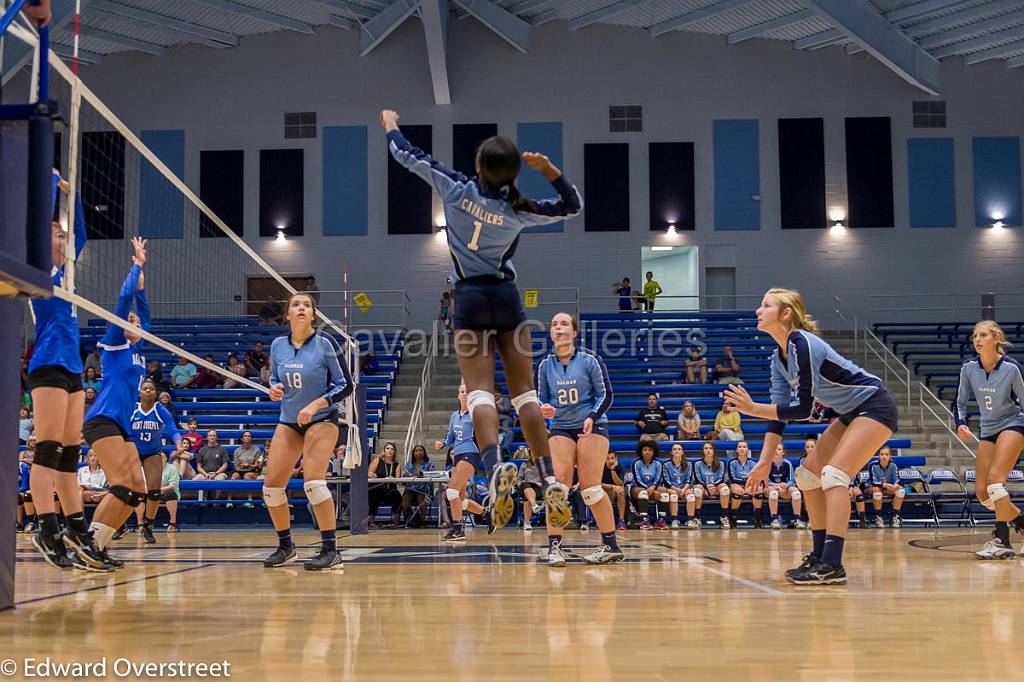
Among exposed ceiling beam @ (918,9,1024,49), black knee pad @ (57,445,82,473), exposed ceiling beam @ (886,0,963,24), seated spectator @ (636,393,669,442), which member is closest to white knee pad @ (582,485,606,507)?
black knee pad @ (57,445,82,473)

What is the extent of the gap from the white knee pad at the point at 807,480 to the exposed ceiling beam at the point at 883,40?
1547 cm

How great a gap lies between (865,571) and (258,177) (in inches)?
821

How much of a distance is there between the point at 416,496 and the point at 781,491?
5.45 meters


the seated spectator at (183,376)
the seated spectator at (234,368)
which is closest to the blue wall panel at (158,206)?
the seated spectator at (183,376)

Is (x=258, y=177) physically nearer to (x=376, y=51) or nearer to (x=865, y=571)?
(x=376, y=51)

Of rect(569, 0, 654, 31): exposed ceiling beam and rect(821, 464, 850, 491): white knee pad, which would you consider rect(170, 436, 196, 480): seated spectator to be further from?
rect(569, 0, 654, 31): exposed ceiling beam

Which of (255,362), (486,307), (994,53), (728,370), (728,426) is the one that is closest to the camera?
(486,307)

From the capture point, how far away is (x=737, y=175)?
24.6 meters

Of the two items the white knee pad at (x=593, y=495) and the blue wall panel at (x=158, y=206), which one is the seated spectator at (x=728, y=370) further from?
the blue wall panel at (x=158, y=206)

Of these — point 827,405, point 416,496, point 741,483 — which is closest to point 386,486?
point 416,496

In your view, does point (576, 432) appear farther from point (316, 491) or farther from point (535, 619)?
point (535, 619)

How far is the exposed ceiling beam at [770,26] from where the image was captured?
22.4m

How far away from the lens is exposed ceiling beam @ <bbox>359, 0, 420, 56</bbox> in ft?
73.8

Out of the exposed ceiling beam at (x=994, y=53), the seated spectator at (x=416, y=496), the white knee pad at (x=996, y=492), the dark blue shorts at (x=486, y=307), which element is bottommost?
the seated spectator at (x=416, y=496)
